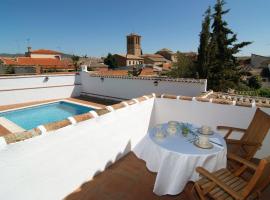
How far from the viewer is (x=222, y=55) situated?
21.2 metres

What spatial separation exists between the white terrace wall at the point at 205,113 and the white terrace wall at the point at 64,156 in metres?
1.12

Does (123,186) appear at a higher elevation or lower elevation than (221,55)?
lower

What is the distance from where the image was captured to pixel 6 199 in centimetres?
218

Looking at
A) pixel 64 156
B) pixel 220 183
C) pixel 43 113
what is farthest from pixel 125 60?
pixel 220 183

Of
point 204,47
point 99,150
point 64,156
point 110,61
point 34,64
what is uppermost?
point 110,61

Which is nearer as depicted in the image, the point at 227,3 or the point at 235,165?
the point at 235,165

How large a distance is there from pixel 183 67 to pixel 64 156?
20.6 m

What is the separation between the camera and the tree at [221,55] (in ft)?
63.1

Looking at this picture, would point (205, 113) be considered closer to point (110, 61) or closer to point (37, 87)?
point (37, 87)

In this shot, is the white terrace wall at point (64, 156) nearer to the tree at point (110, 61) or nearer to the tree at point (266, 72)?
the tree at point (266, 72)

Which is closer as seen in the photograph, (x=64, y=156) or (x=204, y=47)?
(x=64, y=156)

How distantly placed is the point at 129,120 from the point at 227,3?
21726 millimetres

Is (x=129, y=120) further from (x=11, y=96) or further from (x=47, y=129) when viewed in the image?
(x=11, y=96)

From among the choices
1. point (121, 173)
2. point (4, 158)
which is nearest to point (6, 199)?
point (4, 158)
